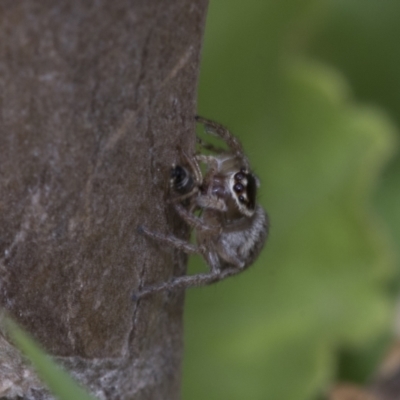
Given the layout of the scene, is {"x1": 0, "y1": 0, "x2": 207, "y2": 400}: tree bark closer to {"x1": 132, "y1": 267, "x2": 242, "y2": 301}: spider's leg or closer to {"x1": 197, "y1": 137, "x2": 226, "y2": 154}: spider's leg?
{"x1": 132, "y1": 267, "x2": 242, "y2": 301}: spider's leg

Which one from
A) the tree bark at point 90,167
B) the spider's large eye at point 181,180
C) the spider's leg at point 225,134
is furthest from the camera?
the spider's leg at point 225,134

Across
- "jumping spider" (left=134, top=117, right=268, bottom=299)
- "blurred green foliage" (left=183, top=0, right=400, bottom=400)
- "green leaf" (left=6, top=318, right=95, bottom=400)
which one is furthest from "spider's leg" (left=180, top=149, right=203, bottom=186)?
"blurred green foliage" (left=183, top=0, right=400, bottom=400)

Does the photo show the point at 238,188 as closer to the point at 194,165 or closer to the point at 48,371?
the point at 194,165

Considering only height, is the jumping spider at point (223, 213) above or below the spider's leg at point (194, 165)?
below

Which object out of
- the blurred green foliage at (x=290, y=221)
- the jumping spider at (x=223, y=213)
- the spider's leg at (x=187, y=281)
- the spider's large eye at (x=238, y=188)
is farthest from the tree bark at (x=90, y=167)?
the blurred green foliage at (x=290, y=221)

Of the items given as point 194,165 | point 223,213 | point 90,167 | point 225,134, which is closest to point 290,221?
point 223,213

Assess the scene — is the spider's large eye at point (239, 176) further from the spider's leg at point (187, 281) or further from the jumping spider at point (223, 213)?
the spider's leg at point (187, 281)
